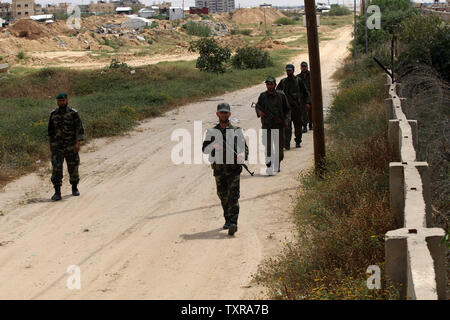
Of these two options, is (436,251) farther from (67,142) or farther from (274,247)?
(67,142)

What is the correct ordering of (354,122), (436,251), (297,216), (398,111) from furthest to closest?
(354,122), (398,111), (297,216), (436,251)

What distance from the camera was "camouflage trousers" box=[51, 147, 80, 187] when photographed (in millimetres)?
10977

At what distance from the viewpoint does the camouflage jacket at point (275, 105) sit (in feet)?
40.1

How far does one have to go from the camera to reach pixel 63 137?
36.2ft

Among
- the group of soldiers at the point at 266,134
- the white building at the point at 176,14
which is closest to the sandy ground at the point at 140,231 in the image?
the group of soldiers at the point at 266,134

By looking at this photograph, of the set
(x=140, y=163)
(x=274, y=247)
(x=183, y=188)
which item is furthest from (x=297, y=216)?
(x=140, y=163)

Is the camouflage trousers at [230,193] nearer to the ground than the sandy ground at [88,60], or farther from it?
nearer to the ground

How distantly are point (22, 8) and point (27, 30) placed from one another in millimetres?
95849

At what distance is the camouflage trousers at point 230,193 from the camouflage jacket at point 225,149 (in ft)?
0.28

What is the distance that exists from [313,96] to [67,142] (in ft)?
13.6

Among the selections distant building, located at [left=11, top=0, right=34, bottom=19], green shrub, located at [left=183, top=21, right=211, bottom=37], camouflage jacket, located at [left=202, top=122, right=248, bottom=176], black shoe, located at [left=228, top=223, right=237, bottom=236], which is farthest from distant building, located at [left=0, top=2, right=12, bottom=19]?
black shoe, located at [left=228, top=223, right=237, bottom=236]

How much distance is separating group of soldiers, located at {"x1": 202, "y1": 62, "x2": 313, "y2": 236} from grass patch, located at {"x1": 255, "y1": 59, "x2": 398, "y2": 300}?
0.95 metres

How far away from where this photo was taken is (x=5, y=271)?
740 cm

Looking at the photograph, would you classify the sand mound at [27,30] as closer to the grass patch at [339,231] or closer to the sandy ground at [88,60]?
the sandy ground at [88,60]
